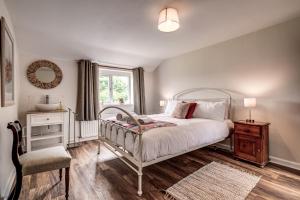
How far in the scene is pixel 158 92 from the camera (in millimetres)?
5578

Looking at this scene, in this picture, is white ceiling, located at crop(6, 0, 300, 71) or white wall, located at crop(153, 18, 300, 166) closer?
white ceiling, located at crop(6, 0, 300, 71)

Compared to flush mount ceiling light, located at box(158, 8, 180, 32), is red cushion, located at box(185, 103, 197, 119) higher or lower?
lower

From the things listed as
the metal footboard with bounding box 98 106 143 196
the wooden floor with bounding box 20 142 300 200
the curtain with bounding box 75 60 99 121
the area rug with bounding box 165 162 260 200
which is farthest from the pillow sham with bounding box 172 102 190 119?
the curtain with bounding box 75 60 99 121

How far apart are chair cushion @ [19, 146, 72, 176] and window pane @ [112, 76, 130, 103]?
10.1 feet

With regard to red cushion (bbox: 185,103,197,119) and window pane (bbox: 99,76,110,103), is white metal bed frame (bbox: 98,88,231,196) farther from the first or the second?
window pane (bbox: 99,76,110,103)

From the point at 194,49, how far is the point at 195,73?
2.09ft

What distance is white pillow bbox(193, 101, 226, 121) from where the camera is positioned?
129 inches

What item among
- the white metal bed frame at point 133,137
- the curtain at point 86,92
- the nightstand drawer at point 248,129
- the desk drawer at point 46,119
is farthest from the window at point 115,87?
the nightstand drawer at point 248,129

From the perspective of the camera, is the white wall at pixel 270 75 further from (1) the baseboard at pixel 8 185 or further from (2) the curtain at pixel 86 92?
(1) the baseboard at pixel 8 185

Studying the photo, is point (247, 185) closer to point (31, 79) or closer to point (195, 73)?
point (195, 73)

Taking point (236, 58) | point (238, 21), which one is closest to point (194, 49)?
point (236, 58)

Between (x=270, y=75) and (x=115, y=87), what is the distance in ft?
13.1

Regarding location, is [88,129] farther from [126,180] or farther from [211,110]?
[211,110]

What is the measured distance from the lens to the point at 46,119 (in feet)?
10.8
